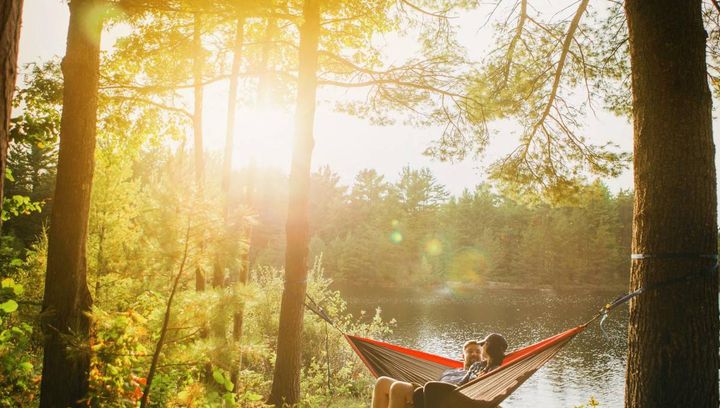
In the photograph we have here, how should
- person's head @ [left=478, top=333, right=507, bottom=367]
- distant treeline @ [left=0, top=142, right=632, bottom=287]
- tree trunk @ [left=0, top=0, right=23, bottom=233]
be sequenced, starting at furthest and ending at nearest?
distant treeline @ [left=0, top=142, right=632, bottom=287] → person's head @ [left=478, top=333, right=507, bottom=367] → tree trunk @ [left=0, top=0, right=23, bottom=233]

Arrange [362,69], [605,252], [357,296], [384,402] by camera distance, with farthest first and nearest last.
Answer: [605,252]
[357,296]
[362,69]
[384,402]

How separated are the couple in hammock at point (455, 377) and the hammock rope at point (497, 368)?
118 mm

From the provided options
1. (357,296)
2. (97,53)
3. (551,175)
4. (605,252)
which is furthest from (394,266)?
(97,53)

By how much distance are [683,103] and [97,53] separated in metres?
2.71

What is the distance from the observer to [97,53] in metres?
2.20

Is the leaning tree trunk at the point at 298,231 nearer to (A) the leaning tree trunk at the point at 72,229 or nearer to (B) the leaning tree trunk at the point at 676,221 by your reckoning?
(A) the leaning tree trunk at the point at 72,229

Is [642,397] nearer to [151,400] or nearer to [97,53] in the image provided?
[151,400]

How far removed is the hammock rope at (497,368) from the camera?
5.61 ft

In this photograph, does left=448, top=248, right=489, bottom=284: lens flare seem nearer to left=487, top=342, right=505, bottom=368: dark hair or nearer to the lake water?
the lake water

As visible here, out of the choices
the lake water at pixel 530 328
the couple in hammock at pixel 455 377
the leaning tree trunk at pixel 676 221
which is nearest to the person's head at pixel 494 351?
the couple in hammock at pixel 455 377

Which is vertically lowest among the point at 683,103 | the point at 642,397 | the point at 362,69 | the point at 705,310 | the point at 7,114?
the point at 642,397

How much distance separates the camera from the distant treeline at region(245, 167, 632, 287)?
32062mm

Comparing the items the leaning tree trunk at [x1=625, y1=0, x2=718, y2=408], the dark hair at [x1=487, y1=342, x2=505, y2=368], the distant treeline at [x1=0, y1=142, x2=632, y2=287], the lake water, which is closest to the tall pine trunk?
the dark hair at [x1=487, y1=342, x2=505, y2=368]

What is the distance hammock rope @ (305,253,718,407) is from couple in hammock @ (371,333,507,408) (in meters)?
0.12
